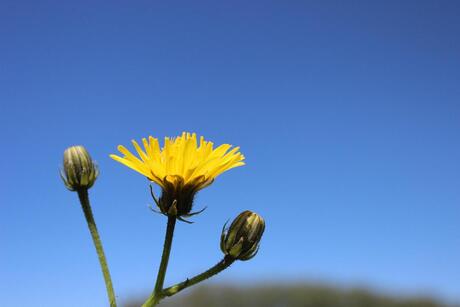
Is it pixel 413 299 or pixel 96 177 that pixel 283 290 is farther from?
pixel 96 177

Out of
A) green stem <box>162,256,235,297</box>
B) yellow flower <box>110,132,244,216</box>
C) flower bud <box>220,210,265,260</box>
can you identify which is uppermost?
yellow flower <box>110,132,244,216</box>

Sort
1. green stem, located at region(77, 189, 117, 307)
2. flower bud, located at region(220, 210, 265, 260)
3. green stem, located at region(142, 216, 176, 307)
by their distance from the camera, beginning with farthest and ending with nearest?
flower bud, located at region(220, 210, 265, 260) < green stem, located at region(142, 216, 176, 307) < green stem, located at region(77, 189, 117, 307)

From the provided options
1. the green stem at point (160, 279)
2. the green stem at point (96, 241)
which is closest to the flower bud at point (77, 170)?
the green stem at point (96, 241)

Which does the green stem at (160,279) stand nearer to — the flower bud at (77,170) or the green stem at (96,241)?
the green stem at (96,241)

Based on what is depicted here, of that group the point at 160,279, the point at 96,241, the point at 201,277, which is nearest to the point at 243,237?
the point at 201,277

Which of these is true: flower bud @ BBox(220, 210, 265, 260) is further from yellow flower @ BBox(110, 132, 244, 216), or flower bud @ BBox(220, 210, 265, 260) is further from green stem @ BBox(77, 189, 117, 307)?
green stem @ BBox(77, 189, 117, 307)

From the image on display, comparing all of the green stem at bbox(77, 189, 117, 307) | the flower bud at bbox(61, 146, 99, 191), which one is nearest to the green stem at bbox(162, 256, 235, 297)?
the green stem at bbox(77, 189, 117, 307)

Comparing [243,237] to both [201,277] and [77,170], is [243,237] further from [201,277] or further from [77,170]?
[77,170]
